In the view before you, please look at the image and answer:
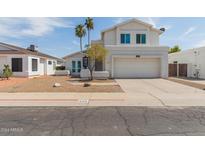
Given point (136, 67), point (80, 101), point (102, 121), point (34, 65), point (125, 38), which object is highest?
point (125, 38)

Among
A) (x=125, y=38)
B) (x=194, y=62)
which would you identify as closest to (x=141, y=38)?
(x=125, y=38)

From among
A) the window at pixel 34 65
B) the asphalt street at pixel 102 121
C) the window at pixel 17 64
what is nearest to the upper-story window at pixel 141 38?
the window at pixel 34 65

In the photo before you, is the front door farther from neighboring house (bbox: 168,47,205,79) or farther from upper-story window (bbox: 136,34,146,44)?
neighboring house (bbox: 168,47,205,79)

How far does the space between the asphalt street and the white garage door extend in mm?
15258

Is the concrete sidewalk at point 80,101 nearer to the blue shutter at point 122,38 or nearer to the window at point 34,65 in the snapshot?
the window at point 34,65

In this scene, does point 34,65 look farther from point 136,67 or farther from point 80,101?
point 80,101

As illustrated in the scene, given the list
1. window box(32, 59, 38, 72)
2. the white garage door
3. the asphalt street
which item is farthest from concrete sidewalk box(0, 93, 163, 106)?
window box(32, 59, 38, 72)

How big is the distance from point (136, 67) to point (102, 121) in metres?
17.9

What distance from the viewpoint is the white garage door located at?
77.4 feet

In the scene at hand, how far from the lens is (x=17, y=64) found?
74.8ft

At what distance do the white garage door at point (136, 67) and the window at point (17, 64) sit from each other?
11.0 metres
